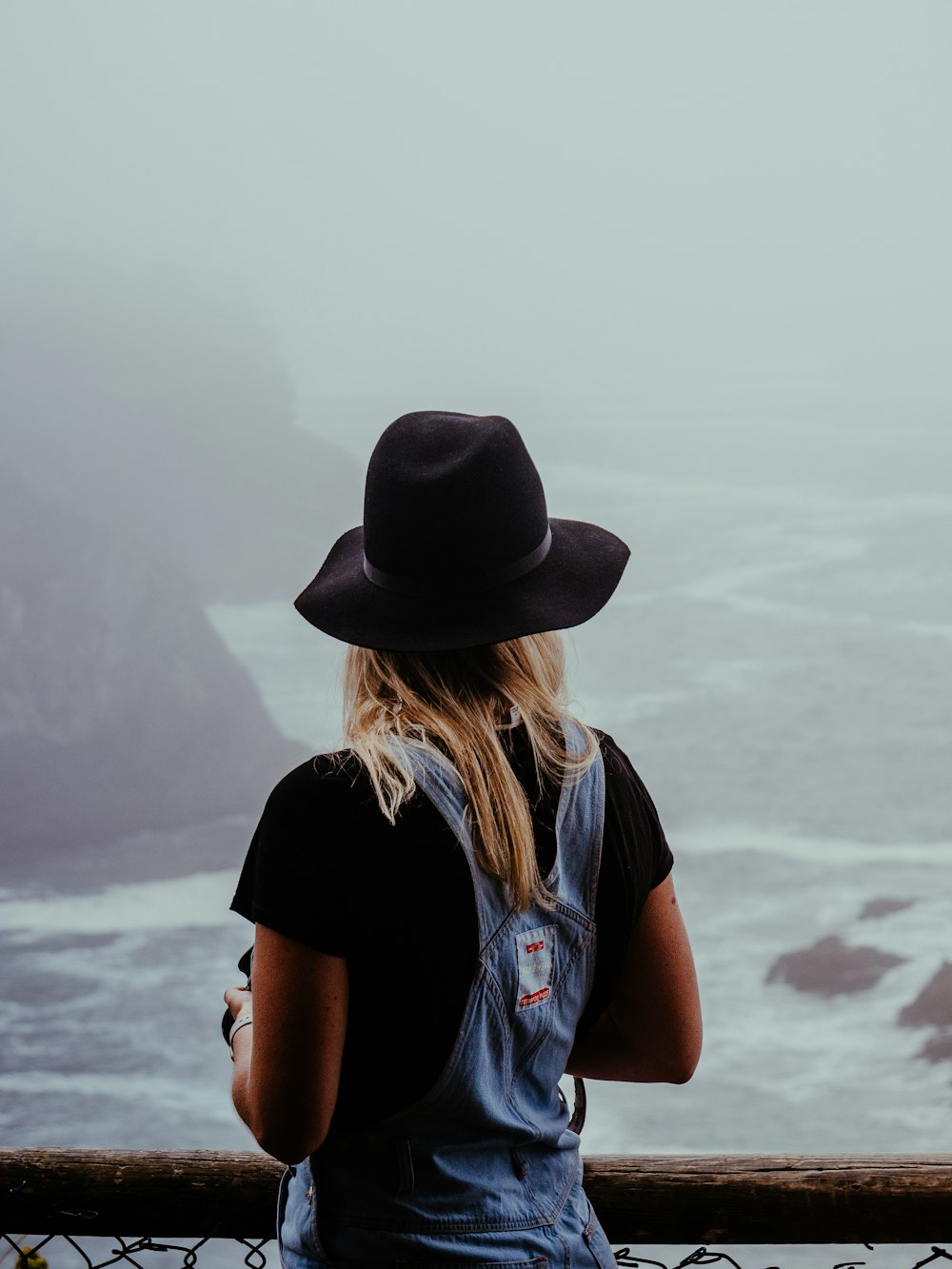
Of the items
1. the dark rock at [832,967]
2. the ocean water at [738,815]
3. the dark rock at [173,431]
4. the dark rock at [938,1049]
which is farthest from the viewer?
the dark rock at [832,967]

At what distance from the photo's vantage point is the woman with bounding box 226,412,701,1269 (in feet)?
2.23

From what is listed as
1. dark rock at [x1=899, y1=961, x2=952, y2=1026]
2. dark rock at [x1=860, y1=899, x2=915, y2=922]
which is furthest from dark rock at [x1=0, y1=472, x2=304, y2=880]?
dark rock at [x1=899, y1=961, x2=952, y2=1026]

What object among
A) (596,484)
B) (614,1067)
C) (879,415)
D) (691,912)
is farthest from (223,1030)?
(691,912)

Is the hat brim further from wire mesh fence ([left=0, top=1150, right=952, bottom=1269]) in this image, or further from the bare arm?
wire mesh fence ([left=0, top=1150, right=952, bottom=1269])

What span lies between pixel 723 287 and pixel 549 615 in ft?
37.0

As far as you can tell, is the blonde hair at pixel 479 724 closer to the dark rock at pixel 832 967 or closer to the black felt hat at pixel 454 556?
the black felt hat at pixel 454 556

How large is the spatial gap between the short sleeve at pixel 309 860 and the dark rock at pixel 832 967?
1287 centimetres

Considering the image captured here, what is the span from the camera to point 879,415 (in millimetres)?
11758

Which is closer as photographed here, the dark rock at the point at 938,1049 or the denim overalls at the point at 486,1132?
the denim overalls at the point at 486,1132

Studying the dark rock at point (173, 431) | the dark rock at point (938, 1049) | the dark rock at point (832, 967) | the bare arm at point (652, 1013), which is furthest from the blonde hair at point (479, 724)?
the dark rock at point (938, 1049)

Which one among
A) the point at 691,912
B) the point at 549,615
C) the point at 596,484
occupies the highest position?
the point at 549,615

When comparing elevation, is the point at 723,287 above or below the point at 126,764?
above

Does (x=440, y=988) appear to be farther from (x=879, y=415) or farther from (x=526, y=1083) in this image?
(x=879, y=415)

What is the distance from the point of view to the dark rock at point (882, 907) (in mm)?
13461
